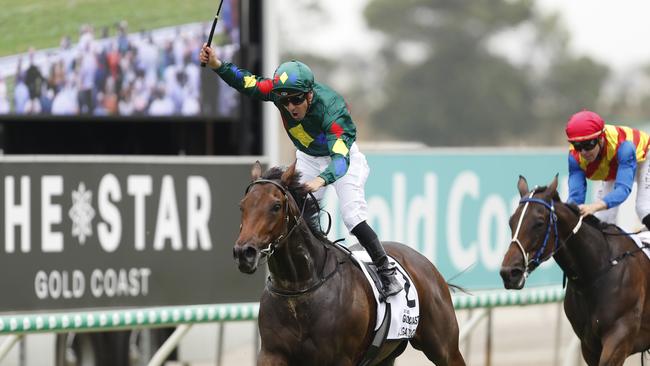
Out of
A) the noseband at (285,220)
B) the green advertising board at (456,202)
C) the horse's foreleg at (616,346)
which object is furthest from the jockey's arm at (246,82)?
the green advertising board at (456,202)

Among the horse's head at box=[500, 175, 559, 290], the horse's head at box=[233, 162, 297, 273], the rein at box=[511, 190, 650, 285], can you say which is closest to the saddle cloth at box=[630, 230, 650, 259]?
the rein at box=[511, 190, 650, 285]

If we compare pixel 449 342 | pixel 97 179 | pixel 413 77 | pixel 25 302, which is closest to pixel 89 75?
pixel 97 179

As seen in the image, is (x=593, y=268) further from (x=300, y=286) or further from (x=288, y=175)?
(x=288, y=175)

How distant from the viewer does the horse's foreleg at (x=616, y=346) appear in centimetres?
688

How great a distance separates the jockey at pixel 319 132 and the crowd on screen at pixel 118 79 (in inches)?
115

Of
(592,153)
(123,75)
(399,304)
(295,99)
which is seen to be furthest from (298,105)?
(123,75)

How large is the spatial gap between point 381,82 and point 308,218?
44.6 m

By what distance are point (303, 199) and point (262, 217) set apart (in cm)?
42

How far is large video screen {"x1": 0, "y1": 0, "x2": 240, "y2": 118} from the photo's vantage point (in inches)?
353

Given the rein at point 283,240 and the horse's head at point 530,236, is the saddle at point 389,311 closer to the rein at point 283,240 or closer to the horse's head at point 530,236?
the rein at point 283,240

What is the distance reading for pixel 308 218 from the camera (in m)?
6.30

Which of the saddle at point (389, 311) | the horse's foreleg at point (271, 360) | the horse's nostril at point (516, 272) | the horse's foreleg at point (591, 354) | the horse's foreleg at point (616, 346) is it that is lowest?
the horse's foreleg at point (591, 354)

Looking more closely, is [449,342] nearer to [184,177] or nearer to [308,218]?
[308,218]

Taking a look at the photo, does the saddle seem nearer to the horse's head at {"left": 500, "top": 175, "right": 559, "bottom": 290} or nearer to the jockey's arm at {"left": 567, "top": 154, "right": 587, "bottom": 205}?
the horse's head at {"left": 500, "top": 175, "right": 559, "bottom": 290}
